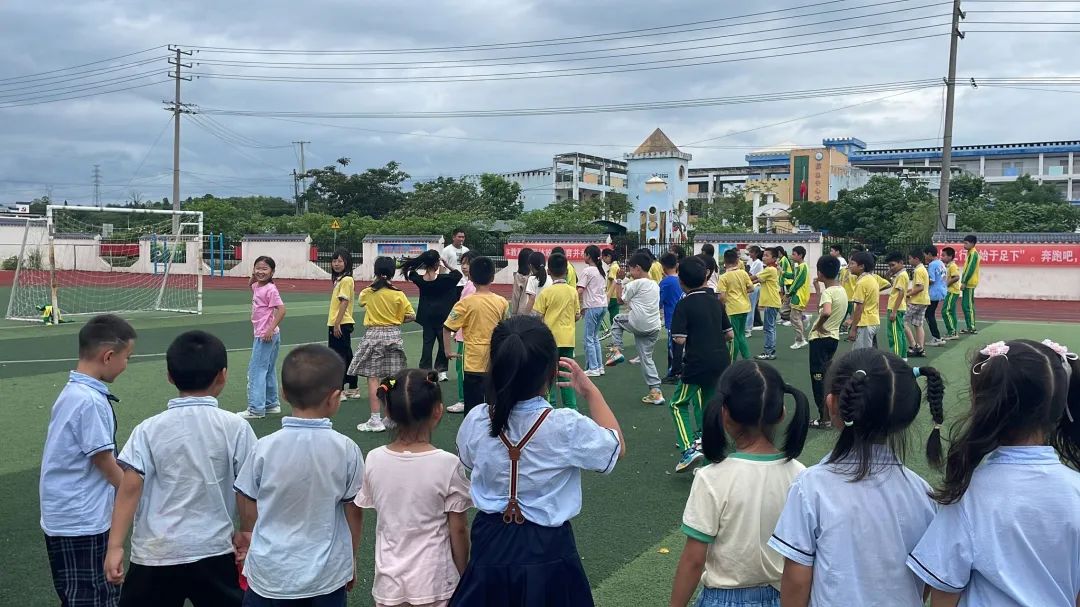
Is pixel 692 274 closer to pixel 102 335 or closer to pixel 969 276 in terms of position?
pixel 102 335

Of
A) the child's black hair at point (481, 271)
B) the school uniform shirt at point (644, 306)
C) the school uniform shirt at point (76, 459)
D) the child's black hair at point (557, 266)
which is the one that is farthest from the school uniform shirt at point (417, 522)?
the school uniform shirt at point (644, 306)

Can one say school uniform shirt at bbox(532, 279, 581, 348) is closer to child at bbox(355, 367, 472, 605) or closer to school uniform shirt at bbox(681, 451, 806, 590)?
child at bbox(355, 367, 472, 605)

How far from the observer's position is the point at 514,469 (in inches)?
111

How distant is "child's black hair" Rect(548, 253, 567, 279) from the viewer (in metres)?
8.32

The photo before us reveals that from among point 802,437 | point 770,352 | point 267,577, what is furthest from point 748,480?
point 770,352

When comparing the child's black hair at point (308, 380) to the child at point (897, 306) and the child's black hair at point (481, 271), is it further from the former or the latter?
the child at point (897, 306)

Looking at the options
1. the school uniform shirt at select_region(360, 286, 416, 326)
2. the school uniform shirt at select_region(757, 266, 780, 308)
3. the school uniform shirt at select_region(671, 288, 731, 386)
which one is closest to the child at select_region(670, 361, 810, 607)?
the school uniform shirt at select_region(671, 288, 731, 386)

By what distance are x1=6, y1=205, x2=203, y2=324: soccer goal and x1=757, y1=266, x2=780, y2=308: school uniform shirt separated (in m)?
12.2

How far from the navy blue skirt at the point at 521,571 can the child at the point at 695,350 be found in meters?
3.66

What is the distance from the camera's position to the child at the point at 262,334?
8.23m

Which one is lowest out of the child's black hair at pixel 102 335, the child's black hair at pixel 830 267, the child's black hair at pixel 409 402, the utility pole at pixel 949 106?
the child's black hair at pixel 409 402

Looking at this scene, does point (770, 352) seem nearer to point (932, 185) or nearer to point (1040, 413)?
point (1040, 413)

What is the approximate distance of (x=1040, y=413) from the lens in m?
2.27

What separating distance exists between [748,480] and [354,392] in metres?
7.16
